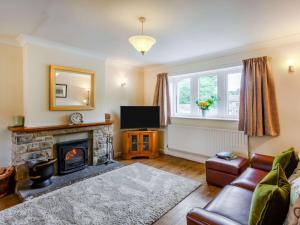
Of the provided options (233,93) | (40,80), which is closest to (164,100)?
(233,93)

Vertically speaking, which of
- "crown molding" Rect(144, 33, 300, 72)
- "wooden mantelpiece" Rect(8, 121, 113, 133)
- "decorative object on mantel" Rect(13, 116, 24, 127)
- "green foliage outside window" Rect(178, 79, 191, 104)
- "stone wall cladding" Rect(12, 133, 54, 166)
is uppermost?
"crown molding" Rect(144, 33, 300, 72)

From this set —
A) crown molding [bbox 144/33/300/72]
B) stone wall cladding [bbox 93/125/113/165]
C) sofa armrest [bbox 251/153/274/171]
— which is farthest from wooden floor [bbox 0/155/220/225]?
crown molding [bbox 144/33/300/72]

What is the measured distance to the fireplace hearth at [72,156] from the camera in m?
3.38

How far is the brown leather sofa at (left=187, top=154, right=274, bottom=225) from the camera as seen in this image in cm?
129

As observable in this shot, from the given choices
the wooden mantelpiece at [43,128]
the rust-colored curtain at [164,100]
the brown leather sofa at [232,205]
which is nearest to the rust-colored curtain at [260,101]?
the brown leather sofa at [232,205]

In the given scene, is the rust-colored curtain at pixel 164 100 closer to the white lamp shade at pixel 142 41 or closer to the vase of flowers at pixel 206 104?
the vase of flowers at pixel 206 104

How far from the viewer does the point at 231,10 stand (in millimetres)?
2135

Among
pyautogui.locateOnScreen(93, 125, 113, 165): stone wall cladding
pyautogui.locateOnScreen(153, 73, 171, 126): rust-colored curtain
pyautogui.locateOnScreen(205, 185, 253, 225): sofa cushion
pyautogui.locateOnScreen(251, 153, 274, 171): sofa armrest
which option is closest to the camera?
pyautogui.locateOnScreen(205, 185, 253, 225): sofa cushion

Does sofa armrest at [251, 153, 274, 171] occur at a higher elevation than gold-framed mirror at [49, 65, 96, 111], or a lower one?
lower

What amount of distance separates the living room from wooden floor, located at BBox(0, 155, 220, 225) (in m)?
0.02

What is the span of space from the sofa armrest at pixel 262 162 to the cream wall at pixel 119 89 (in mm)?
3189

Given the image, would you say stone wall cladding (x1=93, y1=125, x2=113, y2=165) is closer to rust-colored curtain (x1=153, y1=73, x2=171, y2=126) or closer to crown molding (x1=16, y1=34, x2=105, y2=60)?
rust-colored curtain (x1=153, y1=73, x2=171, y2=126)

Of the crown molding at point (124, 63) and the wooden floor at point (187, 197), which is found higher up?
the crown molding at point (124, 63)

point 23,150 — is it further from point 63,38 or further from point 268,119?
point 268,119
